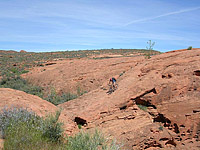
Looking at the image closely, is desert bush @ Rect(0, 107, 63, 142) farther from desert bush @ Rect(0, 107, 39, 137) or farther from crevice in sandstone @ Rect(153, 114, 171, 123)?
crevice in sandstone @ Rect(153, 114, 171, 123)

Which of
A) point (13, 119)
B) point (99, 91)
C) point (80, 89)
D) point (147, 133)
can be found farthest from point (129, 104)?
point (80, 89)

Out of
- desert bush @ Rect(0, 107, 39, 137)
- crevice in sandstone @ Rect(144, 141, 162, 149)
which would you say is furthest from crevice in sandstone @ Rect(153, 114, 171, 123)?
desert bush @ Rect(0, 107, 39, 137)

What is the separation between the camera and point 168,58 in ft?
31.4

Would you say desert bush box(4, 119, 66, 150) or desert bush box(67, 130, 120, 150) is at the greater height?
desert bush box(67, 130, 120, 150)

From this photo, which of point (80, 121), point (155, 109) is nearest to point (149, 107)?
point (155, 109)

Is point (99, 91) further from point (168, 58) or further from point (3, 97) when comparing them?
point (3, 97)

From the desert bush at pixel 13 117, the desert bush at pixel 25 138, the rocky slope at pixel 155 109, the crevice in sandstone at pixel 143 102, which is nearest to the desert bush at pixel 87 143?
the desert bush at pixel 25 138

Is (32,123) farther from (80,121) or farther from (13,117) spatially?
(80,121)

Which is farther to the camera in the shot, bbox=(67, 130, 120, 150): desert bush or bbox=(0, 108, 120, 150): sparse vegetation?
bbox=(0, 108, 120, 150): sparse vegetation

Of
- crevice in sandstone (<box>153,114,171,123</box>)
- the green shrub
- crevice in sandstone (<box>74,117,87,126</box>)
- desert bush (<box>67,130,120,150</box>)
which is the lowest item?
crevice in sandstone (<box>74,117,87,126</box>)

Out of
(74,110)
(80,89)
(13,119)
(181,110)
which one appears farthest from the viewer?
(80,89)

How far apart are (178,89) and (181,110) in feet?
2.93

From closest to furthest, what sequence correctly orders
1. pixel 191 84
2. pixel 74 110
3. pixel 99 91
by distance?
pixel 191 84, pixel 74 110, pixel 99 91

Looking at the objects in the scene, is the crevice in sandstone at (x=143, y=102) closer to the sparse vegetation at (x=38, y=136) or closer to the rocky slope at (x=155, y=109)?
the rocky slope at (x=155, y=109)
